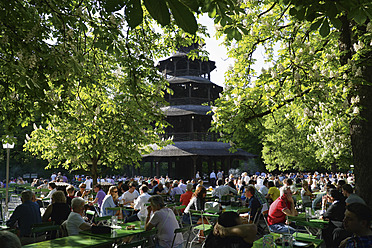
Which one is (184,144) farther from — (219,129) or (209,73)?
(219,129)

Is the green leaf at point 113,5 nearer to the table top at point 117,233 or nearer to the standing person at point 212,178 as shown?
the table top at point 117,233

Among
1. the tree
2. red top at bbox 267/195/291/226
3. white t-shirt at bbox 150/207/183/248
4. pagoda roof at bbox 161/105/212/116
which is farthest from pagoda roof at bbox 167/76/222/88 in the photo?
white t-shirt at bbox 150/207/183/248

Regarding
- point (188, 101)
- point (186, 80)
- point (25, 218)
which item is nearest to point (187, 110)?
point (188, 101)

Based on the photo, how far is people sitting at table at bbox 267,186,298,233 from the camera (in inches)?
302

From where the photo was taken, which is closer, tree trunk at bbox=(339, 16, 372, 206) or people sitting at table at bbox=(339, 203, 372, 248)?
people sitting at table at bbox=(339, 203, 372, 248)

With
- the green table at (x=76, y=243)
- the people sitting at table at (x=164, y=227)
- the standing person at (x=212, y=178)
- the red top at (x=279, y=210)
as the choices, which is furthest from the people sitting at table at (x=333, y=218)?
the standing person at (x=212, y=178)

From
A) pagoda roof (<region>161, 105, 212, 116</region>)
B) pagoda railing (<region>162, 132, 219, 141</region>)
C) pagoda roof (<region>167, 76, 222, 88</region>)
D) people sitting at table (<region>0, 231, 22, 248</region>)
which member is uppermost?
pagoda roof (<region>167, 76, 222, 88</region>)

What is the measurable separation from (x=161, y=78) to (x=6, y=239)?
6.16m

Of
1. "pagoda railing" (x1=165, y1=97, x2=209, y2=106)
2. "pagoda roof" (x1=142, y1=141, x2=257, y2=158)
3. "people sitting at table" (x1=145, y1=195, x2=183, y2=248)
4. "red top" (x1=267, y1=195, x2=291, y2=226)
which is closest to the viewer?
"people sitting at table" (x1=145, y1=195, x2=183, y2=248)

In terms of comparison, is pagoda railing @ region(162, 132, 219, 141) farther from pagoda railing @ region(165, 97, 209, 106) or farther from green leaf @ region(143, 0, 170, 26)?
green leaf @ region(143, 0, 170, 26)

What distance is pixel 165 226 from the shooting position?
6.62 meters

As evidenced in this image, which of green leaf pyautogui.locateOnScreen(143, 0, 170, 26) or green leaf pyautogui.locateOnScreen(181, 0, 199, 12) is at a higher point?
green leaf pyautogui.locateOnScreen(181, 0, 199, 12)

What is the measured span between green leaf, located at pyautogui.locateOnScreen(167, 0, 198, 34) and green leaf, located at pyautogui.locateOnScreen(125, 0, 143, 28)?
414mm

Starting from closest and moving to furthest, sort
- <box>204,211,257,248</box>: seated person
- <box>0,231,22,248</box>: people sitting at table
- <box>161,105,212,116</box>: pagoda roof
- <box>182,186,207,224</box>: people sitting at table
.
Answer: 1. <box>0,231,22,248</box>: people sitting at table
2. <box>204,211,257,248</box>: seated person
3. <box>182,186,207,224</box>: people sitting at table
4. <box>161,105,212,116</box>: pagoda roof
